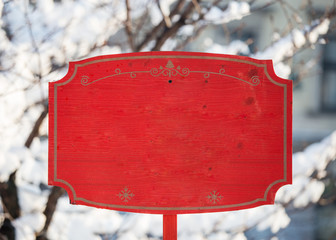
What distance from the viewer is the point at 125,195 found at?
61cm

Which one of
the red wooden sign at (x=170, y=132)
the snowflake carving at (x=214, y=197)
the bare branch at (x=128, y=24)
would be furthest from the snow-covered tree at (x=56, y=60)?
the snowflake carving at (x=214, y=197)

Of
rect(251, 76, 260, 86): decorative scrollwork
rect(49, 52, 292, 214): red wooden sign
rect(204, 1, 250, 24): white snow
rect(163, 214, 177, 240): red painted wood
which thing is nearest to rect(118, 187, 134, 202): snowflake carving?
rect(49, 52, 292, 214): red wooden sign

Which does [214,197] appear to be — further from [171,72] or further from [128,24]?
[128,24]

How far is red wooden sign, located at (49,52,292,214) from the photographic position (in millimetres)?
604

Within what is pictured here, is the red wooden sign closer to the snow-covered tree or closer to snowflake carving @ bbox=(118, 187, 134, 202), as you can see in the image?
snowflake carving @ bbox=(118, 187, 134, 202)

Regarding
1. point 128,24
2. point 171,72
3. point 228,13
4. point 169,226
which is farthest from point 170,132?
point 228,13

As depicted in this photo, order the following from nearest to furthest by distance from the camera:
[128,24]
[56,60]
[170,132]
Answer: [170,132], [128,24], [56,60]

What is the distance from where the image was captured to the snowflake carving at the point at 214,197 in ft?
2.01

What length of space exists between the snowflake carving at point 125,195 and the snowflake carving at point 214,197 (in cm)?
15

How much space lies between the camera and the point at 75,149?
62 centimetres

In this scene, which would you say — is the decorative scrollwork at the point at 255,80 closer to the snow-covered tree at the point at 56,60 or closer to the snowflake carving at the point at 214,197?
the snowflake carving at the point at 214,197

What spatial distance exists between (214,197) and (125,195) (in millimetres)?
167

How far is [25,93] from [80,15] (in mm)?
342

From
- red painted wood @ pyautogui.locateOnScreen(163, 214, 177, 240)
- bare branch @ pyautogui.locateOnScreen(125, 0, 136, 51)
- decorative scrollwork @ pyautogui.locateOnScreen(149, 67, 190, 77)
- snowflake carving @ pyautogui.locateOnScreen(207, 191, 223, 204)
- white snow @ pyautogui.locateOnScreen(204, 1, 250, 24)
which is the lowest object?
red painted wood @ pyautogui.locateOnScreen(163, 214, 177, 240)
